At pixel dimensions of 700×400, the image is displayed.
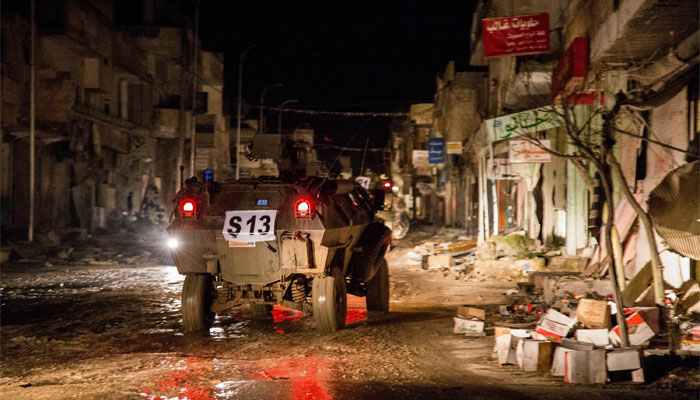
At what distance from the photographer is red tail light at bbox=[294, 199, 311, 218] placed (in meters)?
8.19

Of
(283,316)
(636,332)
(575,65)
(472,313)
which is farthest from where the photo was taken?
(575,65)

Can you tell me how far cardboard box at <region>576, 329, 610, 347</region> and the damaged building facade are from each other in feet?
66.6

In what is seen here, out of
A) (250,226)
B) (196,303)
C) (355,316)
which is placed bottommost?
(355,316)

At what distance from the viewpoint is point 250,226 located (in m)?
8.36

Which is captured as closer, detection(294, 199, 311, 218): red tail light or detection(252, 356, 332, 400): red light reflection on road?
detection(252, 356, 332, 400): red light reflection on road

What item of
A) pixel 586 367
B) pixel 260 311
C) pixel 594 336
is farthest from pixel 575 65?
pixel 260 311

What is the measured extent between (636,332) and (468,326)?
217cm

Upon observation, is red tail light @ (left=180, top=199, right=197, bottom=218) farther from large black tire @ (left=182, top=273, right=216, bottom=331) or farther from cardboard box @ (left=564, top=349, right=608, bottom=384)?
cardboard box @ (left=564, top=349, right=608, bottom=384)

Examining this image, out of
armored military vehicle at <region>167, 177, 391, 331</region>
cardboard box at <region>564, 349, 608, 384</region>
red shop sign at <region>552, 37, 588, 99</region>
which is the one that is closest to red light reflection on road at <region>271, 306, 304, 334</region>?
armored military vehicle at <region>167, 177, 391, 331</region>

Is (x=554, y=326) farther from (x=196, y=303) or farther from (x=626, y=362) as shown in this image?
(x=196, y=303)

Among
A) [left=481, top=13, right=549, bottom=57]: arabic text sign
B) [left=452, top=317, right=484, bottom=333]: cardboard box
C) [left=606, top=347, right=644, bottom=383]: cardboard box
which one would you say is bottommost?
[left=452, top=317, right=484, bottom=333]: cardboard box

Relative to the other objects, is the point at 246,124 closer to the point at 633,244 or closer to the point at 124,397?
the point at 633,244

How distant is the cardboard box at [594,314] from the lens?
7.26 metres

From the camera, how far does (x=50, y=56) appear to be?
86.6ft
